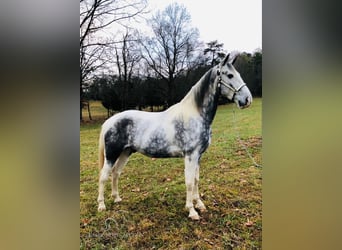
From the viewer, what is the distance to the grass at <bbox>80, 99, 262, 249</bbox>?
206cm

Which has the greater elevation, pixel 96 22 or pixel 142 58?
pixel 96 22

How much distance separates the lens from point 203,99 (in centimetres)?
215

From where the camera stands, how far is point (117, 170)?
2117mm

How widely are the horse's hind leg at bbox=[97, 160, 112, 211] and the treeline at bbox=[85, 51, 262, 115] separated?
346 mm

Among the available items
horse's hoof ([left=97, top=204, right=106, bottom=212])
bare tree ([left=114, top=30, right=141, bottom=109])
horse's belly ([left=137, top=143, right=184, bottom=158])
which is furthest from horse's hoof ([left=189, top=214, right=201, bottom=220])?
bare tree ([left=114, top=30, right=141, bottom=109])

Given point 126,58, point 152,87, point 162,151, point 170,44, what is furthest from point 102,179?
point 170,44

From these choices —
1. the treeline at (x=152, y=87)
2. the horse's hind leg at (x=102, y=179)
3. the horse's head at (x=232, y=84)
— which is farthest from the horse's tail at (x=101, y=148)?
the horse's head at (x=232, y=84)

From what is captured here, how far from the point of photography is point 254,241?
6.93 ft

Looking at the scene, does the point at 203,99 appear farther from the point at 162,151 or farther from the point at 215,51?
the point at 162,151

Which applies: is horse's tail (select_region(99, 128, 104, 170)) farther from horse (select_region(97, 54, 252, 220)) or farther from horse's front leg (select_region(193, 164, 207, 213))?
horse's front leg (select_region(193, 164, 207, 213))

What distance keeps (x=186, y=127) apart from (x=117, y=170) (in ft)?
1.72

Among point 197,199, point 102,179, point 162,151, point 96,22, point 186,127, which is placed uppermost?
point 96,22
